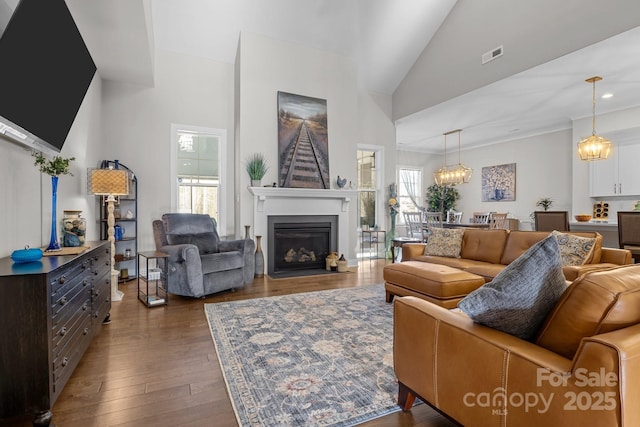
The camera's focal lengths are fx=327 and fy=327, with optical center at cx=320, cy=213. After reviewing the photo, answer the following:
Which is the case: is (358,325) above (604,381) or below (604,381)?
below

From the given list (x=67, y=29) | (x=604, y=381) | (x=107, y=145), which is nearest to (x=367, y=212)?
(x=107, y=145)

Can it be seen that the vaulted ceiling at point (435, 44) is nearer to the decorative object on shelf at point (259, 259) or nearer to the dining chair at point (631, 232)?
the dining chair at point (631, 232)

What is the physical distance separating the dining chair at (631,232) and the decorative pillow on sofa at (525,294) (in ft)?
12.3

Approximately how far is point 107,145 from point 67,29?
2539 mm

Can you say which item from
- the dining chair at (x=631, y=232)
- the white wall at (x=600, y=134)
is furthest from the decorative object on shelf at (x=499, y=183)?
the dining chair at (x=631, y=232)

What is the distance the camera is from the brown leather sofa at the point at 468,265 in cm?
290

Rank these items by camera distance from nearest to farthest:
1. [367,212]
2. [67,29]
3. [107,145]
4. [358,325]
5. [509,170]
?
[67,29], [358,325], [107,145], [367,212], [509,170]

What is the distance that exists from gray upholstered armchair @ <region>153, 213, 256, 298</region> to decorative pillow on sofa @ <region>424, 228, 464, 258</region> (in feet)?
7.60

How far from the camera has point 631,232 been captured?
3.93 m

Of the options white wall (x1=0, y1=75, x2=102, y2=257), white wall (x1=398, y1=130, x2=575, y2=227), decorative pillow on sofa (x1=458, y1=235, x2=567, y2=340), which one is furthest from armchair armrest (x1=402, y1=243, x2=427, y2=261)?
white wall (x1=398, y1=130, x2=575, y2=227)

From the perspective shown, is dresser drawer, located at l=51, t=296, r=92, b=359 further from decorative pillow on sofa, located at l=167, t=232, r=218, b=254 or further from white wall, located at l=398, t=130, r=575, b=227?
white wall, located at l=398, t=130, r=575, b=227

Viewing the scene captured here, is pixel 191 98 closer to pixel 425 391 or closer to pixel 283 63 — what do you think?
pixel 283 63

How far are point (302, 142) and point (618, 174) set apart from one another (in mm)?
5403

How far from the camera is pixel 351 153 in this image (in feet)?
19.1
